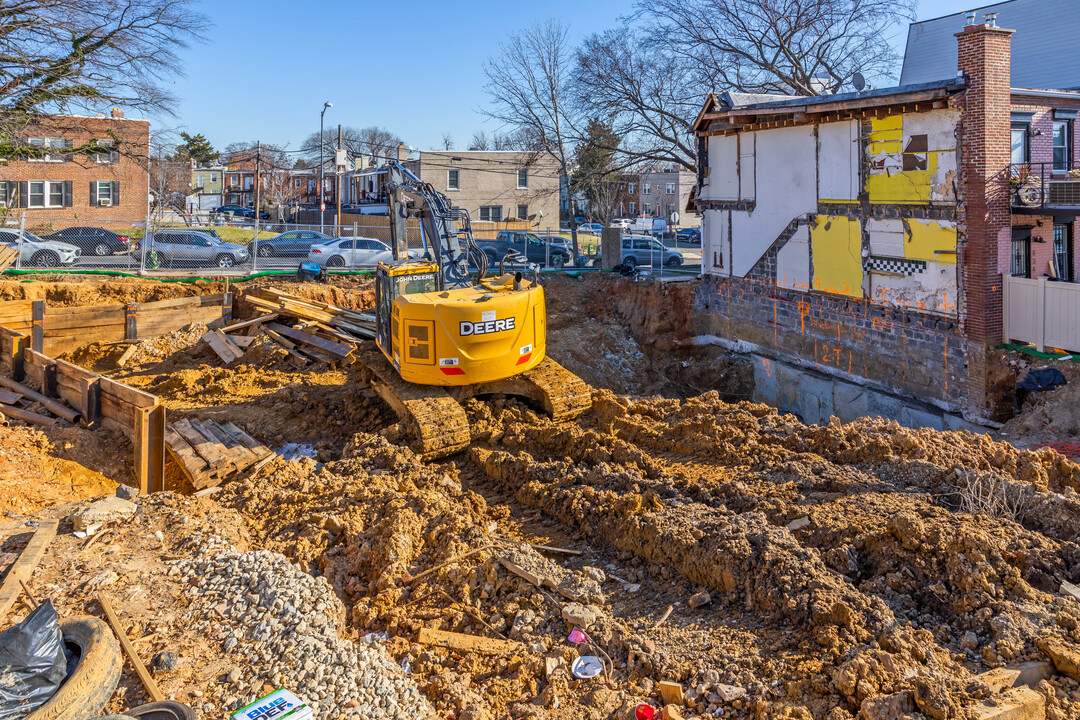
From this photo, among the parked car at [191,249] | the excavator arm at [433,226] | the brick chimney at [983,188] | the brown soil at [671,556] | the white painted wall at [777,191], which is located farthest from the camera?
the parked car at [191,249]

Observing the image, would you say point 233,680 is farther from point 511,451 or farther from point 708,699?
point 511,451

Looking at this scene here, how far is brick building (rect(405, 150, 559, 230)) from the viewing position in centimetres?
5109

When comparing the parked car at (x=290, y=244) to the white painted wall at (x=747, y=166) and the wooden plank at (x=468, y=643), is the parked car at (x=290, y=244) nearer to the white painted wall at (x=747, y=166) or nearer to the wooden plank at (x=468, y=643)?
the white painted wall at (x=747, y=166)

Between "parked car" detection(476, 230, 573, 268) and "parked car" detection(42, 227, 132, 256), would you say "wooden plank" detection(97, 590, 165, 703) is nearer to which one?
"parked car" detection(42, 227, 132, 256)

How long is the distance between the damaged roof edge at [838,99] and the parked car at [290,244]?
47.8 ft

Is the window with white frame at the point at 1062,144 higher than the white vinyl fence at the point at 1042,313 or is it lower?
higher

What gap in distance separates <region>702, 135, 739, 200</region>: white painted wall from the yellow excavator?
1077 cm

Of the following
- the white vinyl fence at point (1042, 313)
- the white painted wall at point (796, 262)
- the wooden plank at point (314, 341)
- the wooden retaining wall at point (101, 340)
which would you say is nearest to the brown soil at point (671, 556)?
the wooden retaining wall at point (101, 340)

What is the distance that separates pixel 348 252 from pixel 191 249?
5321 millimetres

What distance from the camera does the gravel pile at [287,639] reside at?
6074 mm

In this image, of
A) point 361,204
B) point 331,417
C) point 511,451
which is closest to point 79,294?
point 331,417

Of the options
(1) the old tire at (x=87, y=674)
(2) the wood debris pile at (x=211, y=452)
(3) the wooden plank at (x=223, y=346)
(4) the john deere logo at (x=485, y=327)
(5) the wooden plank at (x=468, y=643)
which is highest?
(4) the john deere logo at (x=485, y=327)

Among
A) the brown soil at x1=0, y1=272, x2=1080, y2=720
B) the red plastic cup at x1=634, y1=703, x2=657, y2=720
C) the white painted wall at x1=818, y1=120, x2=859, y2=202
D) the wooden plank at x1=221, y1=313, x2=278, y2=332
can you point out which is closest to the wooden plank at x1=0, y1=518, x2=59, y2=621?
the brown soil at x1=0, y1=272, x2=1080, y2=720

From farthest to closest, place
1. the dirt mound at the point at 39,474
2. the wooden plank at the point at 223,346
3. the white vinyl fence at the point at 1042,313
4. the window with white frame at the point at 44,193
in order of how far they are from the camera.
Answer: the window with white frame at the point at 44,193 → the wooden plank at the point at 223,346 → the white vinyl fence at the point at 1042,313 → the dirt mound at the point at 39,474
